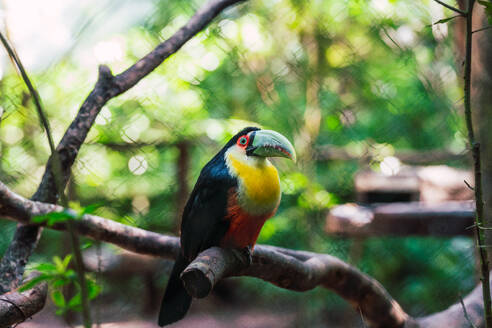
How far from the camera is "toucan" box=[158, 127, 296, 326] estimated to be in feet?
3.18

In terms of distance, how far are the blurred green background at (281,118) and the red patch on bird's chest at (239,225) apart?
3.23 ft

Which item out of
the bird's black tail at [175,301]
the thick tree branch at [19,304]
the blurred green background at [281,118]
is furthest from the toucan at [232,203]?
the blurred green background at [281,118]

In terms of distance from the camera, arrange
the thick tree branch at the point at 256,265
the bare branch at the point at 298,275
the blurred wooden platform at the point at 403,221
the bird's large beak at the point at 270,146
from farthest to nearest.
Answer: the blurred wooden platform at the point at 403,221, the bird's large beak at the point at 270,146, the thick tree branch at the point at 256,265, the bare branch at the point at 298,275

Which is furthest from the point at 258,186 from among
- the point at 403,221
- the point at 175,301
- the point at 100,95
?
the point at 403,221

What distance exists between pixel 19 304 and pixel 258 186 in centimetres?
→ 50

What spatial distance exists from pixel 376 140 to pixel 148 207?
1.32 meters

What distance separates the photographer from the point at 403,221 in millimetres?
1899

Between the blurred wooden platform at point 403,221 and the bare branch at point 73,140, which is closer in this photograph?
the bare branch at point 73,140

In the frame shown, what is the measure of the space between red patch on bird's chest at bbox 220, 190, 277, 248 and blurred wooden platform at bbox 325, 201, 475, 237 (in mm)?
941

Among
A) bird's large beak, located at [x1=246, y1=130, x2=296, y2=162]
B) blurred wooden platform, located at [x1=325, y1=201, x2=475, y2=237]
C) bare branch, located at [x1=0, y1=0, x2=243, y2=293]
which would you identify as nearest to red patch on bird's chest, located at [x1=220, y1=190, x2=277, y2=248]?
bird's large beak, located at [x1=246, y1=130, x2=296, y2=162]

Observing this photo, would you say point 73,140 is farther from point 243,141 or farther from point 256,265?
point 256,265

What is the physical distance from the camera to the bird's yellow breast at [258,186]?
0.96 meters

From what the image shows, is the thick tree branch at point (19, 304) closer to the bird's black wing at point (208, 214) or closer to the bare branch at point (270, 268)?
the bare branch at point (270, 268)

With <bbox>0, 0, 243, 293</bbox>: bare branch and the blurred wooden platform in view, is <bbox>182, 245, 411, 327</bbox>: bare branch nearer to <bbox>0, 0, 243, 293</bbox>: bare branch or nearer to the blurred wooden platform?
<bbox>0, 0, 243, 293</bbox>: bare branch
